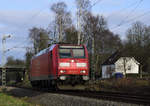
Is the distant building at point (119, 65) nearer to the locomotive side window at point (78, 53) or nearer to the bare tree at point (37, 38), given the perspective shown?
the bare tree at point (37, 38)

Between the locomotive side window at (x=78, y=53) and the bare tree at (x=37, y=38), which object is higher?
the bare tree at (x=37, y=38)

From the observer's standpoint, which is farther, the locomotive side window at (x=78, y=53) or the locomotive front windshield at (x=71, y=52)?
the locomotive side window at (x=78, y=53)

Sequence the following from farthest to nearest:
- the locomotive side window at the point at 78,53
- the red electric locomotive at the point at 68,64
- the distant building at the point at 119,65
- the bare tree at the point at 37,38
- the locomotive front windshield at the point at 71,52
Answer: the bare tree at the point at 37,38 → the distant building at the point at 119,65 → the locomotive side window at the point at 78,53 → the locomotive front windshield at the point at 71,52 → the red electric locomotive at the point at 68,64

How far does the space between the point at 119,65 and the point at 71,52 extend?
37143 millimetres

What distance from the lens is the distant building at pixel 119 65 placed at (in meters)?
52.7

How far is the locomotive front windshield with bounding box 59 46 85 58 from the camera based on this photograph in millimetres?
19359

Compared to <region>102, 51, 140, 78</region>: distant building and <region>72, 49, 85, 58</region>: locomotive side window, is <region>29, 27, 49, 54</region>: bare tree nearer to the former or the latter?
<region>102, 51, 140, 78</region>: distant building

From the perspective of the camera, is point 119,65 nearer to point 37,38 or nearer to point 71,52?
point 37,38

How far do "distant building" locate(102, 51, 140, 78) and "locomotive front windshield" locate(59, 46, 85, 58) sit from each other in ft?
95.7

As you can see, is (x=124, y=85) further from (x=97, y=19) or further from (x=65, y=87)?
(x=97, y=19)

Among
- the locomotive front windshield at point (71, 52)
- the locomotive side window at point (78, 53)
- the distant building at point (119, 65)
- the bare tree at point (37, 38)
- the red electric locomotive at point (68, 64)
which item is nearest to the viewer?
the red electric locomotive at point (68, 64)

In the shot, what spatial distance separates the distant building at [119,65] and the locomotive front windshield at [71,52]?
29171mm

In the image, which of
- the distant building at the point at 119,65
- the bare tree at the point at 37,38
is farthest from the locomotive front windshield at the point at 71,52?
the bare tree at the point at 37,38

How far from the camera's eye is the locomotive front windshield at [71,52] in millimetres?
19359
